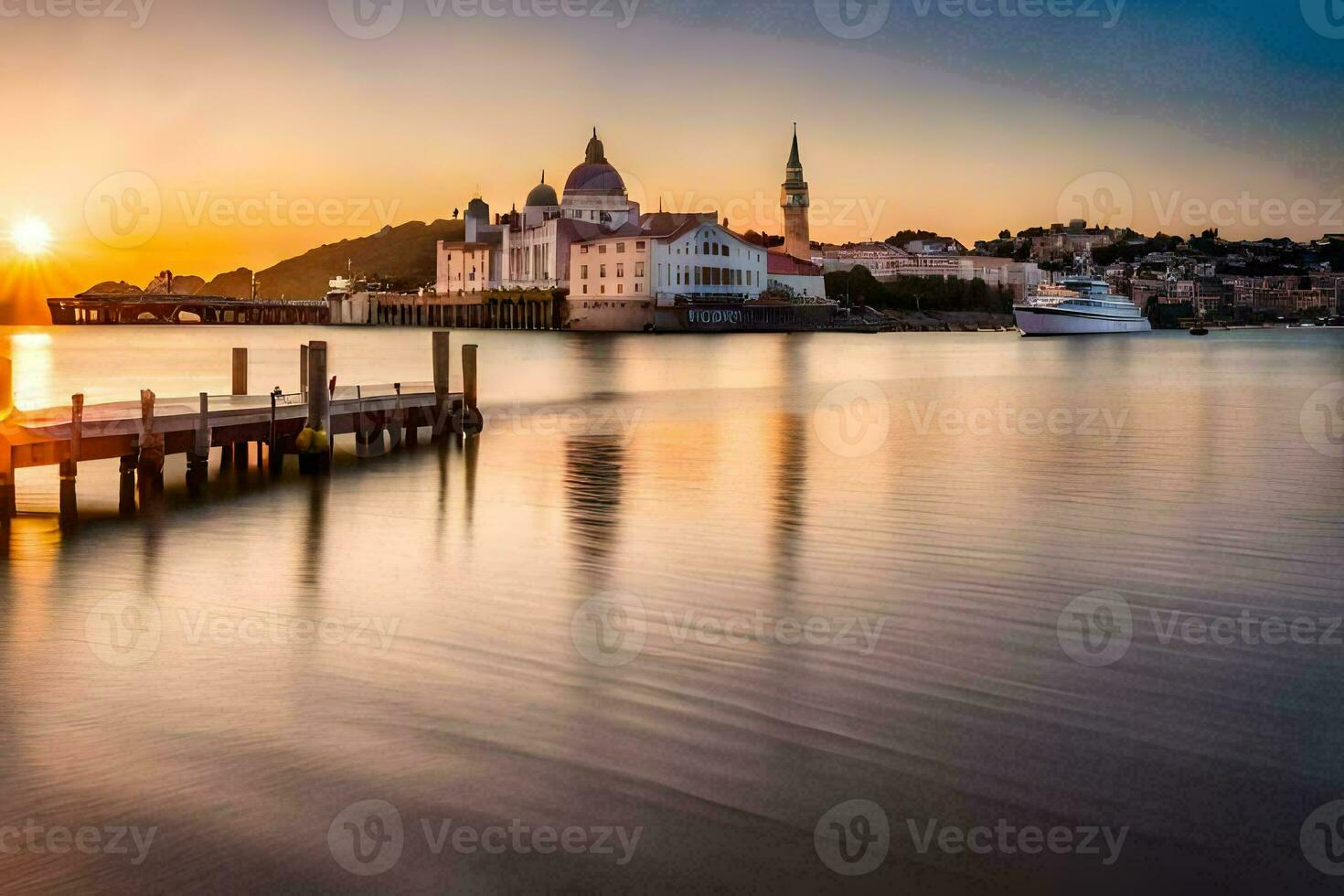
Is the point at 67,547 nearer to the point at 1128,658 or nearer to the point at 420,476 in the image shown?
the point at 420,476

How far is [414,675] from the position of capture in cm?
907

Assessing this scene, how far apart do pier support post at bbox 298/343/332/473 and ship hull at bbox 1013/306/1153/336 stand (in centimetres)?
10480

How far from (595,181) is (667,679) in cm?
12624

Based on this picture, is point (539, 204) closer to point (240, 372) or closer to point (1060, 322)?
point (1060, 322)
